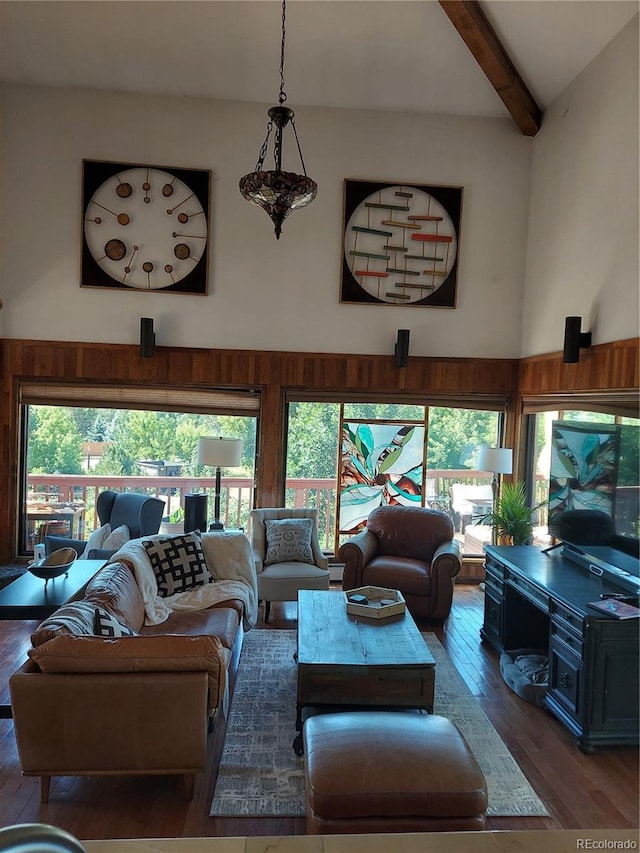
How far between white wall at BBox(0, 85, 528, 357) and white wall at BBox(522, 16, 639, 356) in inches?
13.8

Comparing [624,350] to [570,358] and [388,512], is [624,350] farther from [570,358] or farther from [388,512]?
[388,512]

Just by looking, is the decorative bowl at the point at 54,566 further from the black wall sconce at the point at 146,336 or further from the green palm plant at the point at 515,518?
the green palm plant at the point at 515,518

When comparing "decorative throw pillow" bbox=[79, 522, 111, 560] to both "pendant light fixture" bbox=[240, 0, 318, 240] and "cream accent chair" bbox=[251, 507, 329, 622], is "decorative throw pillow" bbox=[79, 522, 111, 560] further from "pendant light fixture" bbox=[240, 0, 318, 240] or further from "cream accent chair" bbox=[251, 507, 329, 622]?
"pendant light fixture" bbox=[240, 0, 318, 240]

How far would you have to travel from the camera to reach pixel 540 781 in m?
2.77

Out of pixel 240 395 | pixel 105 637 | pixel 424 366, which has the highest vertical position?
pixel 424 366

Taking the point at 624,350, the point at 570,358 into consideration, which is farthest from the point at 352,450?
the point at 624,350

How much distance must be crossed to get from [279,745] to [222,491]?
10.4ft

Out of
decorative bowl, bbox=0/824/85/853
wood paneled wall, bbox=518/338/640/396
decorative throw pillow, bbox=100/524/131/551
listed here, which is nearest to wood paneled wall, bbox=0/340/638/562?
wood paneled wall, bbox=518/338/640/396

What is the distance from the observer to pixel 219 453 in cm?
504

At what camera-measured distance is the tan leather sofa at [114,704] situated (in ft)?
7.94

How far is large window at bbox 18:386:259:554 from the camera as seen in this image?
571 centimetres

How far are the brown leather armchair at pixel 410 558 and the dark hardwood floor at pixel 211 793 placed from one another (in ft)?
4.20

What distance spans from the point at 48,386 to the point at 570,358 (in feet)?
15.1

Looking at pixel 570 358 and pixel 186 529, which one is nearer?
pixel 570 358
